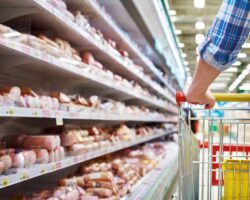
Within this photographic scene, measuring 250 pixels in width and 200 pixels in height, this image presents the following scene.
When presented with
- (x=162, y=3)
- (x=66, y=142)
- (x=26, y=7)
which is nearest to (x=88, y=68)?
(x=66, y=142)

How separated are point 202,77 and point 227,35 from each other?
0.12 meters

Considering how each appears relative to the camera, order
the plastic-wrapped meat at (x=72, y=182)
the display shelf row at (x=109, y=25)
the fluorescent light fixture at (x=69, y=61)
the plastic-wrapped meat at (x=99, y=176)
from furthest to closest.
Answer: the display shelf row at (x=109, y=25)
the plastic-wrapped meat at (x=99, y=176)
the plastic-wrapped meat at (x=72, y=182)
the fluorescent light fixture at (x=69, y=61)

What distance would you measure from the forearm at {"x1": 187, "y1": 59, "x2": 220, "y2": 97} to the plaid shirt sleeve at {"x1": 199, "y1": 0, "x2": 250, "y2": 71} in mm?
13

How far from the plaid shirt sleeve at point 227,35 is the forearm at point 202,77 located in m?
0.01

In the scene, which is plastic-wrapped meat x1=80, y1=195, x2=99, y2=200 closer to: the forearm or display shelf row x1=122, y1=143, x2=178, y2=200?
display shelf row x1=122, y1=143, x2=178, y2=200

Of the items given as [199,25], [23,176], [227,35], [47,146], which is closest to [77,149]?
[47,146]

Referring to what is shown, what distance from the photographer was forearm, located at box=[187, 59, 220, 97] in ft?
2.93

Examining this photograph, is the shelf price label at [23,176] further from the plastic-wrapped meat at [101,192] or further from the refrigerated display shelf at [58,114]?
the plastic-wrapped meat at [101,192]

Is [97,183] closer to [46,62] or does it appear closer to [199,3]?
[46,62]

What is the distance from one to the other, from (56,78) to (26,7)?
1.03 m

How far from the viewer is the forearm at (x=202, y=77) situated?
89 centimetres

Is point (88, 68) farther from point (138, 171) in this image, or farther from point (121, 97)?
point (121, 97)

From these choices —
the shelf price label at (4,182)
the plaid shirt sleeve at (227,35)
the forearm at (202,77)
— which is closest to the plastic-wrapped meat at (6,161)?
the shelf price label at (4,182)

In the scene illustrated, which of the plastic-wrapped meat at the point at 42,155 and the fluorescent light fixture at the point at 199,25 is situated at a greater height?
the fluorescent light fixture at the point at 199,25
